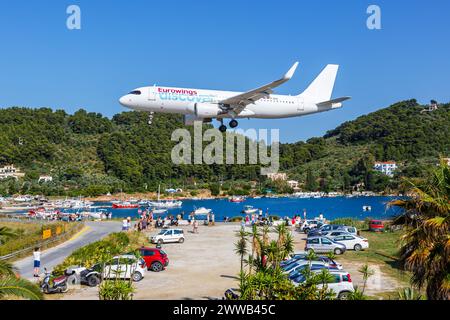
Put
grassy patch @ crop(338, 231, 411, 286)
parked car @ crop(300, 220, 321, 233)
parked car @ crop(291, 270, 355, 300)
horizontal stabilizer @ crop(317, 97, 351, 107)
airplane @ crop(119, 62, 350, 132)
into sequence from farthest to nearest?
parked car @ crop(300, 220, 321, 233), horizontal stabilizer @ crop(317, 97, 351, 107), airplane @ crop(119, 62, 350, 132), grassy patch @ crop(338, 231, 411, 286), parked car @ crop(291, 270, 355, 300)

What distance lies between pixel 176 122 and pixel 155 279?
17229 centimetres

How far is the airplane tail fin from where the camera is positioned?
1694 inches

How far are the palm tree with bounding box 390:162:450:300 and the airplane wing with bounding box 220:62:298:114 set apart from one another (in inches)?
788

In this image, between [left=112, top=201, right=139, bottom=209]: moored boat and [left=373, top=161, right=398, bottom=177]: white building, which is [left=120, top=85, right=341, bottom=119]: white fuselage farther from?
[left=373, top=161, right=398, bottom=177]: white building

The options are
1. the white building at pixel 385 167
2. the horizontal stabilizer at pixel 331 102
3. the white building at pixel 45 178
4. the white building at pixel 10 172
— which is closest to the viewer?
the horizontal stabilizer at pixel 331 102

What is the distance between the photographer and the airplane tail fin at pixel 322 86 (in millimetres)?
43031

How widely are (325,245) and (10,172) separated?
5827 inches

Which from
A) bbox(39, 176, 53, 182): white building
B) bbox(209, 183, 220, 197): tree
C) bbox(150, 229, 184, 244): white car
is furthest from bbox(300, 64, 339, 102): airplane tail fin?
bbox(39, 176, 53, 182): white building

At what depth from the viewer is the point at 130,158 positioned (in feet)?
531

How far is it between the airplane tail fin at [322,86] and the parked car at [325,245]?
14.3m

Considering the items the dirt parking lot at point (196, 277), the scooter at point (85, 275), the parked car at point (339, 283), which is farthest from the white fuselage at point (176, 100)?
the parked car at point (339, 283)

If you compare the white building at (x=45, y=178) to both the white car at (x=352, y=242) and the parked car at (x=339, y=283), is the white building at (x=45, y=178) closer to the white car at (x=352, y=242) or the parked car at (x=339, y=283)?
the white car at (x=352, y=242)

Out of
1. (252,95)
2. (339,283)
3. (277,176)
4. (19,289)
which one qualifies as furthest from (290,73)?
(277,176)
